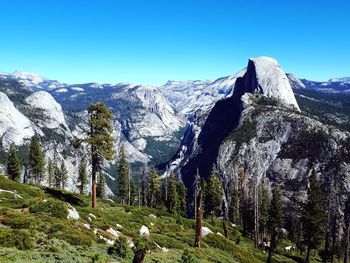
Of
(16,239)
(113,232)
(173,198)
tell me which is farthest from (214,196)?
(16,239)

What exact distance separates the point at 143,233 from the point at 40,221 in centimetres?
1238

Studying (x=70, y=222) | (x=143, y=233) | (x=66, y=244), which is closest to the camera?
(x=66, y=244)

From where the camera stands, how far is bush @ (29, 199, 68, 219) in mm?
33375

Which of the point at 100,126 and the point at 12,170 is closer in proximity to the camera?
the point at 100,126

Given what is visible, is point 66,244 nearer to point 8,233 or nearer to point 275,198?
point 8,233

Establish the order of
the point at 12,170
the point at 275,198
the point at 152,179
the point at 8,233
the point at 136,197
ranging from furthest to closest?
the point at 136,197
the point at 152,179
the point at 12,170
the point at 275,198
the point at 8,233

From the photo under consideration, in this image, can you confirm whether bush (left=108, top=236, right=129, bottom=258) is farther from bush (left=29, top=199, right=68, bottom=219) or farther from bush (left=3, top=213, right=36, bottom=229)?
bush (left=29, top=199, right=68, bottom=219)

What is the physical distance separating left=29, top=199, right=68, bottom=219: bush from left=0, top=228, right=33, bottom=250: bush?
28.1 feet

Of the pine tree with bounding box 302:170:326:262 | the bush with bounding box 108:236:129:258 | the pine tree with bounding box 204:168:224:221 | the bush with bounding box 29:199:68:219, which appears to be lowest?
the pine tree with bounding box 204:168:224:221

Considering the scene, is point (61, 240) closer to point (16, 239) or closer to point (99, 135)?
point (16, 239)

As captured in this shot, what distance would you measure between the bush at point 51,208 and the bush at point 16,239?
28.1 ft

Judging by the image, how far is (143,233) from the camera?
38.2 metres

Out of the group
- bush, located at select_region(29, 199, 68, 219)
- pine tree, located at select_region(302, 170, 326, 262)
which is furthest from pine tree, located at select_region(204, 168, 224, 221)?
bush, located at select_region(29, 199, 68, 219)

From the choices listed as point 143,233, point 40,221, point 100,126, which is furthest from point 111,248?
point 100,126
